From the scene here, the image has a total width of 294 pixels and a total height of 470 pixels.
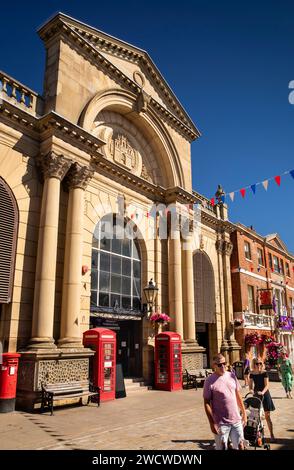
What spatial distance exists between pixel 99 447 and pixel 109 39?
16.3 metres

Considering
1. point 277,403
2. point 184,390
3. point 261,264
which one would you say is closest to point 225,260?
point 261,264

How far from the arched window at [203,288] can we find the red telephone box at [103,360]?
29.6 ft

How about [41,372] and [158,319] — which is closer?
[41,372]

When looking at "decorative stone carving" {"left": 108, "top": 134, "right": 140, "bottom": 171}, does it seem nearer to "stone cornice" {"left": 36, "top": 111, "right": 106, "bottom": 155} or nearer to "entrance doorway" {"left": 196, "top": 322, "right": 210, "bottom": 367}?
"stone cornice" {"left": 36, "top": 111, "right": 106, "bottom": 155}

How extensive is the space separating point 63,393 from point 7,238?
197 inches

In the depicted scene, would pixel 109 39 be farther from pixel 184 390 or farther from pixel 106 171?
pixel 184 390

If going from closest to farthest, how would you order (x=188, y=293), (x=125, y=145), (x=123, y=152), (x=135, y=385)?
(x=135, y=385), (x=123, y=152), (x=125, y=145), (x=188, y=293)

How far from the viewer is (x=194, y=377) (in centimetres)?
1636

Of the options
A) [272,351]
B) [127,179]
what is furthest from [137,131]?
[272,351]

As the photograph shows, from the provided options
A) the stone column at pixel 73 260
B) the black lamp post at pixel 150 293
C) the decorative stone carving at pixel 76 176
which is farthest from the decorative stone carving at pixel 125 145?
the black lamp post at pixel 150 293

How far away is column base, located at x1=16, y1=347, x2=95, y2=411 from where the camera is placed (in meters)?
10.6

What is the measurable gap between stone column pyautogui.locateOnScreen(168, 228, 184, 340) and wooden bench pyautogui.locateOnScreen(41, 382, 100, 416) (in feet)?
21.2

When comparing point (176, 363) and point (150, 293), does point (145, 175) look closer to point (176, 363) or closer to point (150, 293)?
point (150, 293)

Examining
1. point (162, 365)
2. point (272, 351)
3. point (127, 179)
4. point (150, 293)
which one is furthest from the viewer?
point (272, 351)
